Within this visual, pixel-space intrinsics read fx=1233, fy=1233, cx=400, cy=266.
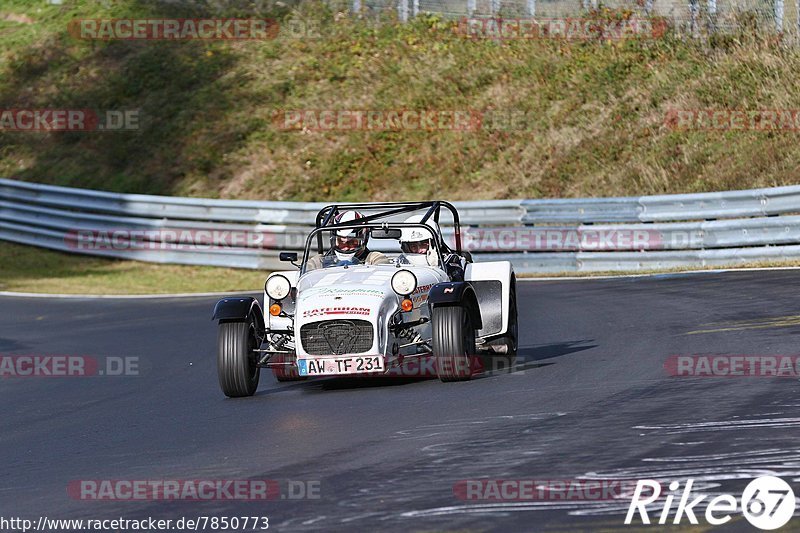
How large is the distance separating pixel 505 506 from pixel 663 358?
206 inches

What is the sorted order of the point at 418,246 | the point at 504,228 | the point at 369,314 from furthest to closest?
the point at 504,228 < the point at 418,246 < the point at 369,314

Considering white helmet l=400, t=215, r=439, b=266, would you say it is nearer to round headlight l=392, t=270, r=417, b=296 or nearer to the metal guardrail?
round headlight l=392, t=270, r=417, b=296

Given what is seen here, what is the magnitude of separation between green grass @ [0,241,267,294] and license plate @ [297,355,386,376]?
1032 centimetres

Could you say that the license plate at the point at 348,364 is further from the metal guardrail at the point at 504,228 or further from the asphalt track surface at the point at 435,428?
the metal guardrail at the point at 504,228

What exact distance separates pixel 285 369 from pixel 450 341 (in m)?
1.94

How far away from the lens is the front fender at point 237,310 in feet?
32.6

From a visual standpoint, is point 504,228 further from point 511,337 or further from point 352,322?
point 352,322

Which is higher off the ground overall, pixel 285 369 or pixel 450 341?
pixel 450 341

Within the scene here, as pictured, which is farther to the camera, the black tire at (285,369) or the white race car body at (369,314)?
the black tire at (285,369)

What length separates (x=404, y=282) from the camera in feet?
32.6

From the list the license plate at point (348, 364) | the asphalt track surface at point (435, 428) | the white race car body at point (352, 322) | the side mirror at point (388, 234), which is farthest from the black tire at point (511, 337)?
the license plate at point (348, 364)

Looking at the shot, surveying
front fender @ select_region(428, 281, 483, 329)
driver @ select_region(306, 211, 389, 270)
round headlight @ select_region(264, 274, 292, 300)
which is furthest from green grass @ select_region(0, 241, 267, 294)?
front fender @ select_region(428, 281, 483, 329)

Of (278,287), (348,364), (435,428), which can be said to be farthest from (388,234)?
(435,428)

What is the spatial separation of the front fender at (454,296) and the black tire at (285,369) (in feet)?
4.40
